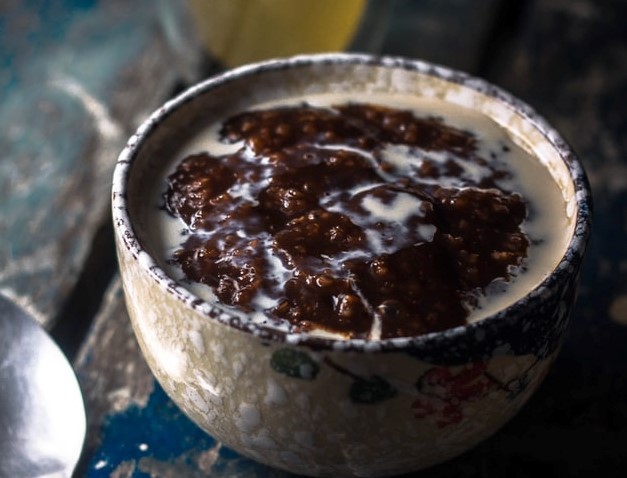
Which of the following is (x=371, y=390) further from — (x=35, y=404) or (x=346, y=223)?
(x=35, y=404)

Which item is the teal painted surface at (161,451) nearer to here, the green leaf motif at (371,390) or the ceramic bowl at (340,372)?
the ceramic bowl at (340,372)

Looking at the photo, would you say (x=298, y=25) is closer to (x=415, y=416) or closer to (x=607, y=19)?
(x=607, y=19)

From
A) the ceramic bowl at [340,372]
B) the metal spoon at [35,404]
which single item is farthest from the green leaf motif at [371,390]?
the metal spoon at [35,404]

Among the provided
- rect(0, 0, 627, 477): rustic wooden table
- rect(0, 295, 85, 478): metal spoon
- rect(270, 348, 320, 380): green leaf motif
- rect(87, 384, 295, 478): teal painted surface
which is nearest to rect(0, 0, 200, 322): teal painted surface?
rect(0, 0, 627, 477): rustic wooden table

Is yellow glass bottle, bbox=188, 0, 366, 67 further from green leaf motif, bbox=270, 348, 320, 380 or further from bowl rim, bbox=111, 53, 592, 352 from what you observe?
green leaf motif, bbox=270, 348, 320, 380

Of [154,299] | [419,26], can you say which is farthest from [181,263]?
[419,26]

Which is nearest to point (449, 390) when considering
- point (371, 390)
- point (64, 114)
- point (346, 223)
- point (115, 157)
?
point (371, 390)

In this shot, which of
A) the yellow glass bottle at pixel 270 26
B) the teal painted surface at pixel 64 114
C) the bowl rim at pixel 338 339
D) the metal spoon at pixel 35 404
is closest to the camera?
the bowl rim at pixel 338 339
